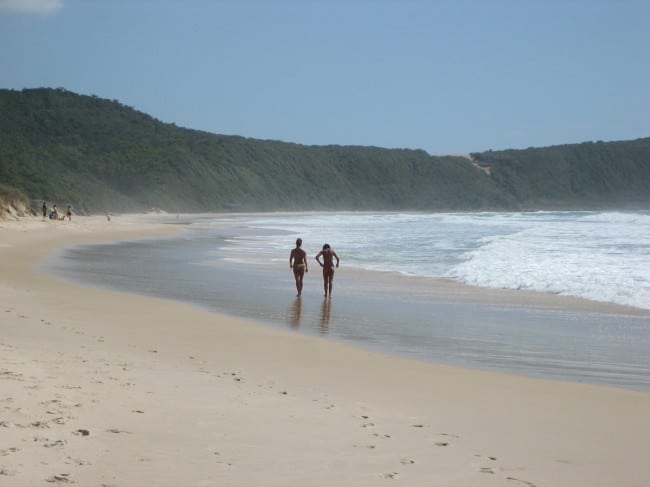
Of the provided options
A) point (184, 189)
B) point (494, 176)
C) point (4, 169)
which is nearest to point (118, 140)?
point (184, 189)

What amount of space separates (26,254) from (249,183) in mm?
90637

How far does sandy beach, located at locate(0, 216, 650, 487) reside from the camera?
4.33 m

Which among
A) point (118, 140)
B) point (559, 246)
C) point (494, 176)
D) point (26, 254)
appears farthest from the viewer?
point (494, 176)

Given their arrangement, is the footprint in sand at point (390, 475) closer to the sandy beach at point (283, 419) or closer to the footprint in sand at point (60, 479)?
the sandy beach at point (283, 419)

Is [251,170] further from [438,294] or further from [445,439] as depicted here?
[445,439]

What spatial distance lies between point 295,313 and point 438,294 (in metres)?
3.80

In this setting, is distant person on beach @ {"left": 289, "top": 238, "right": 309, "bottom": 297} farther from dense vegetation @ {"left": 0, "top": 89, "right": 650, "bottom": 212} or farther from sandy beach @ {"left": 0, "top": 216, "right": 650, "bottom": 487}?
dense vegetation @ {"left": 0, "top": 89, "right": 650, "bottom": 212}

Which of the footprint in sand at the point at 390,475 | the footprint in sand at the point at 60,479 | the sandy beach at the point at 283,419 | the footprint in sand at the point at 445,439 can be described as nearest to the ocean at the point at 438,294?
the sandy beach at the point at 283,419

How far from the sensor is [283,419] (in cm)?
550

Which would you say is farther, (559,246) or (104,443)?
(559,246)

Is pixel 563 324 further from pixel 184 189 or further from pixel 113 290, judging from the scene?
pixel 184 189

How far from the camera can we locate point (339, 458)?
465 cm

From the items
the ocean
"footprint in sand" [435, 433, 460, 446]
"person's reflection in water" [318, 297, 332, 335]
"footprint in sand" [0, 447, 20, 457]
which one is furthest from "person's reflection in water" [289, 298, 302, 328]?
"footprint in sand" [0, 447, 20, 457]

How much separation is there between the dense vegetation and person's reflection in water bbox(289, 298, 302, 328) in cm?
4630
